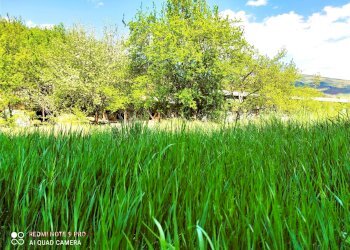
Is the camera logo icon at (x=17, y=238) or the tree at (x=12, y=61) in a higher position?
the tree at (x=12, y=61)

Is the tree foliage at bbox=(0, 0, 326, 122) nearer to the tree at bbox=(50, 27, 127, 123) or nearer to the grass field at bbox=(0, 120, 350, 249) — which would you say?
the tree at bbox=(50, 27, 127, 123)

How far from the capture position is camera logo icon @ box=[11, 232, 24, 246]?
732mm

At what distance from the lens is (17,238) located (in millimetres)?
748

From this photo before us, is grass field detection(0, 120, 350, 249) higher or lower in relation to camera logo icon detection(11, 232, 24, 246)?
higher

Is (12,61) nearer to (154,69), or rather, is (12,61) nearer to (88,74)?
(88,74)

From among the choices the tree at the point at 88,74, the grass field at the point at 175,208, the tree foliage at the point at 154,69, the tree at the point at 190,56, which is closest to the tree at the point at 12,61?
the tree foliage at the point at 154,69

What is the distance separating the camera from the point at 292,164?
1.56 meters

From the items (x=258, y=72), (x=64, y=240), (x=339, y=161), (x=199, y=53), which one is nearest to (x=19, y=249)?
(x=64, y=240)

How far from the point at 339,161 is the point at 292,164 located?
0.99 ft

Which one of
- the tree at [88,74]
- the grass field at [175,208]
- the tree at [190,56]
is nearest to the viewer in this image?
the grass field at [175,208]

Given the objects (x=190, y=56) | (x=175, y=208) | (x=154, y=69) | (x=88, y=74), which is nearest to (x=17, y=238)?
(x=175, y=208)

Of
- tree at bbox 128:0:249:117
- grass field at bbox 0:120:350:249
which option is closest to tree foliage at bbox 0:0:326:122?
tree at bbox 128:0:249:117

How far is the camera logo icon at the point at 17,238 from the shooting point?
2.40 ft

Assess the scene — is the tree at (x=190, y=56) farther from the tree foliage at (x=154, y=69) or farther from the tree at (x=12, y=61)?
the tree at (x=12, y=61)
